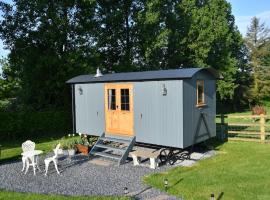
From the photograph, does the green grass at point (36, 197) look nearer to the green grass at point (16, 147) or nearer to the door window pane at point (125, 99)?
the green grass at point (16, 147)

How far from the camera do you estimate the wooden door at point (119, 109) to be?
12.8 meters

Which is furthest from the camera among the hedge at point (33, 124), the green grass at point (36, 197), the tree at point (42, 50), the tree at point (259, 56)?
the tree at point (259, 56)

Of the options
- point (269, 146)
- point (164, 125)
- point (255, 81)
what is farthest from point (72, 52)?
point (255, 81)

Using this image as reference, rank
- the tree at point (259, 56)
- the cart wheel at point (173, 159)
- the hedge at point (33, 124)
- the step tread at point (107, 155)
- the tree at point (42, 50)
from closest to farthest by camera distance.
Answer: the cart wheel at point (173, 159), the step tread at point (107, 155), the hedge at point (33, 124), the tree at point (42, 50), the tree at point (259, 56)

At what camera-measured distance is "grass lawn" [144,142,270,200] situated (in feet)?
26.4

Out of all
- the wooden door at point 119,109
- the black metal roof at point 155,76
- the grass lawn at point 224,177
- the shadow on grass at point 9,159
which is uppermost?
the black metal roof at point 155,76

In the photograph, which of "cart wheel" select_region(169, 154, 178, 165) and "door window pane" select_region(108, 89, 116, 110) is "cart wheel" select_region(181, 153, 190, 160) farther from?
"door window pane" select_region(108, 89, 116, 110)

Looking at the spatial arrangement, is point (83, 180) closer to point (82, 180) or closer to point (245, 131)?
point (82, 180)

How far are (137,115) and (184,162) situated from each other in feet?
8.07

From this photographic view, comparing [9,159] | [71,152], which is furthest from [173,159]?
[9,159]

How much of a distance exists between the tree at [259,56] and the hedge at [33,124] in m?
23.5

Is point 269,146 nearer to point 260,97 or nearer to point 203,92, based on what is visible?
point 203,92

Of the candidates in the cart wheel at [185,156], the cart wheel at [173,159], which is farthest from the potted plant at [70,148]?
the cart wheel at [185,156]

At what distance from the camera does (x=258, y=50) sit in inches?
1467
